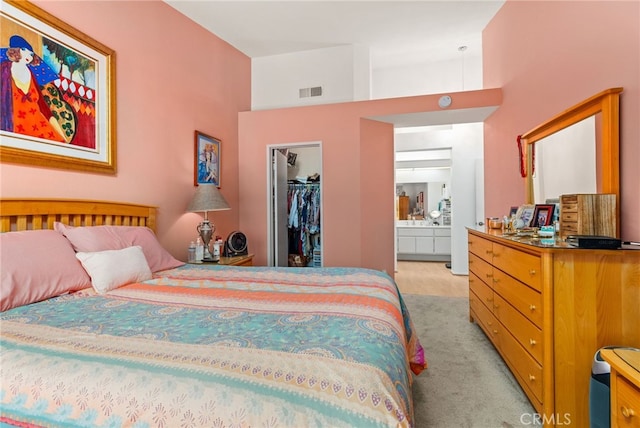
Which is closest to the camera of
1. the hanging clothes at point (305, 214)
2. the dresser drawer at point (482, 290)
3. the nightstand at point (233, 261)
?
the dresser drawer at point (482, 290)

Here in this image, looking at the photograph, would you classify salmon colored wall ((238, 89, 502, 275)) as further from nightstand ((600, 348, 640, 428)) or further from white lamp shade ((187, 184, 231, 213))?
nightstand ((600, 348, 640, 428))

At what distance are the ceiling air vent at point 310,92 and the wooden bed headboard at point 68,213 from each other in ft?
8.40

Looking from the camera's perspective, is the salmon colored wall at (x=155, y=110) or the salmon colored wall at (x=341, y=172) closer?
the salmon colored wall at (x=155, y=110)

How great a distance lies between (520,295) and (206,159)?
307 centimetres

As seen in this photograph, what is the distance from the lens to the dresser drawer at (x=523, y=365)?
1472mm

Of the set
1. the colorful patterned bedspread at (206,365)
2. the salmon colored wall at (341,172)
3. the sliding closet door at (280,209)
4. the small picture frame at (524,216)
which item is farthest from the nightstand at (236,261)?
the small picture frame at (524,216)

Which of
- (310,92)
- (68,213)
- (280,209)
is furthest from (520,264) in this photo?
(310,92)

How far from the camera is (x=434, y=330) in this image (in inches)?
106

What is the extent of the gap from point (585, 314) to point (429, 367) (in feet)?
3.44

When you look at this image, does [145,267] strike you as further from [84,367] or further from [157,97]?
[157,97]

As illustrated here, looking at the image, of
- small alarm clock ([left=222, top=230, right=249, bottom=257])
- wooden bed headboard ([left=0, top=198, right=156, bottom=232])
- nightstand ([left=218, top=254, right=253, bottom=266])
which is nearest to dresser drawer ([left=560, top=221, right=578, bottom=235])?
nightstand ([left=218, top=254, right=253, bottom=266])

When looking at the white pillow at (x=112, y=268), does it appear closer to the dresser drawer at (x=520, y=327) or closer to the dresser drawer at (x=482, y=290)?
the dresser drawer at (x=520, y=327)

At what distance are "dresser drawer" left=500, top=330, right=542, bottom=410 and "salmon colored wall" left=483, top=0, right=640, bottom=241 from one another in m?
0.81

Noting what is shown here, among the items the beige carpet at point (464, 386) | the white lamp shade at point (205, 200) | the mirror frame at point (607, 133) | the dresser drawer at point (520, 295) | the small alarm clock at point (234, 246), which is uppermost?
the mirror frame at point (607, 133)
